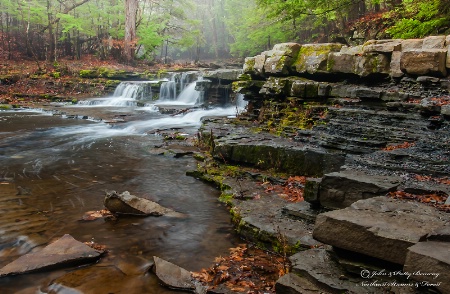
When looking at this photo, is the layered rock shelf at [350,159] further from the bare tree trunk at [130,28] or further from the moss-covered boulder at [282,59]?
the bare tree trunk at [130,28]

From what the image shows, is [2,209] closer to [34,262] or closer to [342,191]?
[34,262]

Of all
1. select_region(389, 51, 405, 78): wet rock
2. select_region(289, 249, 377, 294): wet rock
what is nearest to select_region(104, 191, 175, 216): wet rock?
select_region(289, 249, 377, 294): wet rock

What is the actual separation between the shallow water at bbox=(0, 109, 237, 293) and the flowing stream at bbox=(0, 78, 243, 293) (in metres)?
0.01

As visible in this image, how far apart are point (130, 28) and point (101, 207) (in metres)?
25.6

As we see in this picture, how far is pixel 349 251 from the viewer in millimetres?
3162

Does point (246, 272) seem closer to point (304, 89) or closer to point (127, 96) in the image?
point (304, 89)

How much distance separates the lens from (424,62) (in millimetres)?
8398

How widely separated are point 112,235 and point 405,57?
8.39 m

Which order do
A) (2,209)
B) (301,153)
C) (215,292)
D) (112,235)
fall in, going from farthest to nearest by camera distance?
(301,153) → (2,209) → (112,235) → (215,292)

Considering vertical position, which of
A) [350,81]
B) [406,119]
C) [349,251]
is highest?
Answer: [350,81]

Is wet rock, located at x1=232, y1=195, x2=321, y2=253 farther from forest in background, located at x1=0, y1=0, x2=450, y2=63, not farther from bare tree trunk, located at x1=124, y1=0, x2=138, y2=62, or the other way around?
bare tree trunk, located at x1=124, y1=0, x2=138, y2=62

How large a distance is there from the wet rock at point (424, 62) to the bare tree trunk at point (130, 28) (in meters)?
24.8

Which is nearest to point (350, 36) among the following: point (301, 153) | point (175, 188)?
point (301, 153)

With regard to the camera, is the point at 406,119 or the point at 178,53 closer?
the point at 406,119
